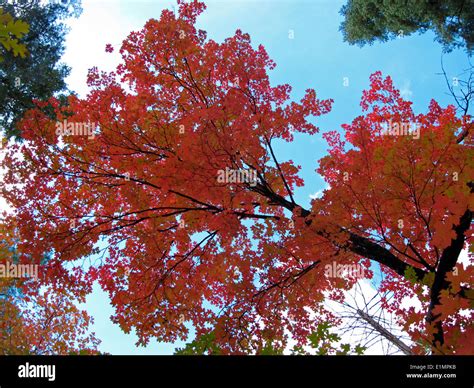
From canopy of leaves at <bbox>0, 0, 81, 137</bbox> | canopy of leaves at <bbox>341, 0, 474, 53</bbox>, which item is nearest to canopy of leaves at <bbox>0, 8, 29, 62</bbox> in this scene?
canopy of leaves at <bbox>0, 0, 81, 137</bbox>

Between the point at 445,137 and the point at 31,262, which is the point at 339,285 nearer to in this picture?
the point at 445,137

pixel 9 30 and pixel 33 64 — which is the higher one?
pixel 33 64

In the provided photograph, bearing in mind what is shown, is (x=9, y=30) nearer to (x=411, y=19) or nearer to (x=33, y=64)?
(x=33, y=64)

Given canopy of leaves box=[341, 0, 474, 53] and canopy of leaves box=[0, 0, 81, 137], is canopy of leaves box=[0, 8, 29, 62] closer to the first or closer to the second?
canopy of leaves box=[0, 0, 81, 137]

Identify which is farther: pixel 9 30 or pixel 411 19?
pixel 411 19

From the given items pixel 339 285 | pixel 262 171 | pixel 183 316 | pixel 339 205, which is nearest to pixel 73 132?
pixel 262 171

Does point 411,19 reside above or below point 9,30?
above

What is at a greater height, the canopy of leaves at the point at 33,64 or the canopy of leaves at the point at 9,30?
the canopy of leaves at the point at 33,64

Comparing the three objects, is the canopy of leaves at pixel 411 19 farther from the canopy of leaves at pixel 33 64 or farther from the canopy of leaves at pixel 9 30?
the canopy of leaves at pixel 9 30

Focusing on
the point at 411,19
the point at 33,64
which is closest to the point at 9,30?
the point at 33,64

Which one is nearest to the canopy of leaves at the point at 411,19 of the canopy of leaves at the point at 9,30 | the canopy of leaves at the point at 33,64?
the canopy of leaves at the point at 33,64

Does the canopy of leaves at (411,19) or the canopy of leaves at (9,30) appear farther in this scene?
the canopy of leaves at (411,19)

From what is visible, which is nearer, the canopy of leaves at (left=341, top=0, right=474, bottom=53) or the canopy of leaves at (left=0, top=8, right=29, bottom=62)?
the canopy of leaves at (left=0, top=8, right=29, bottom=62)
